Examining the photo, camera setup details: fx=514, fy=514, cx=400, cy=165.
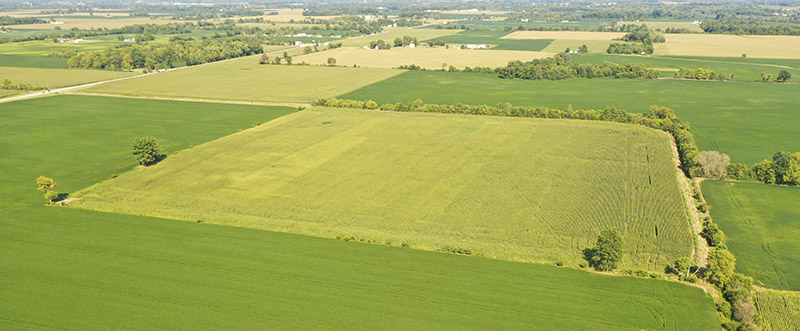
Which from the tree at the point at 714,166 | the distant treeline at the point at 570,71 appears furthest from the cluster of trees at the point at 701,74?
the tree at the point at 714,166

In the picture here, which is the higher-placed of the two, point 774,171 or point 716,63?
point 774,171

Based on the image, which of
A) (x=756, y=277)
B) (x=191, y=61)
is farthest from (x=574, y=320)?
(x=191, y=61)

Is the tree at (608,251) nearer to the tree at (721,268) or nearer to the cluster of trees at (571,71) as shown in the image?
the tree at (721,268)

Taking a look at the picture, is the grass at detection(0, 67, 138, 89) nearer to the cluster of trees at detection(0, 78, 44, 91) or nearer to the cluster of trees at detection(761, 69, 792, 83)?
the cluster of trees at detection(0, 78, 44, 91)

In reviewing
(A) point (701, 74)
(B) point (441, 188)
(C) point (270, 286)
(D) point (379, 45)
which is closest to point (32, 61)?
(D) point (379, 45)

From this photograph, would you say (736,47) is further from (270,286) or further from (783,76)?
(270,286)

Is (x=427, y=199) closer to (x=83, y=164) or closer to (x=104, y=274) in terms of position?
(x=104, y=274)
